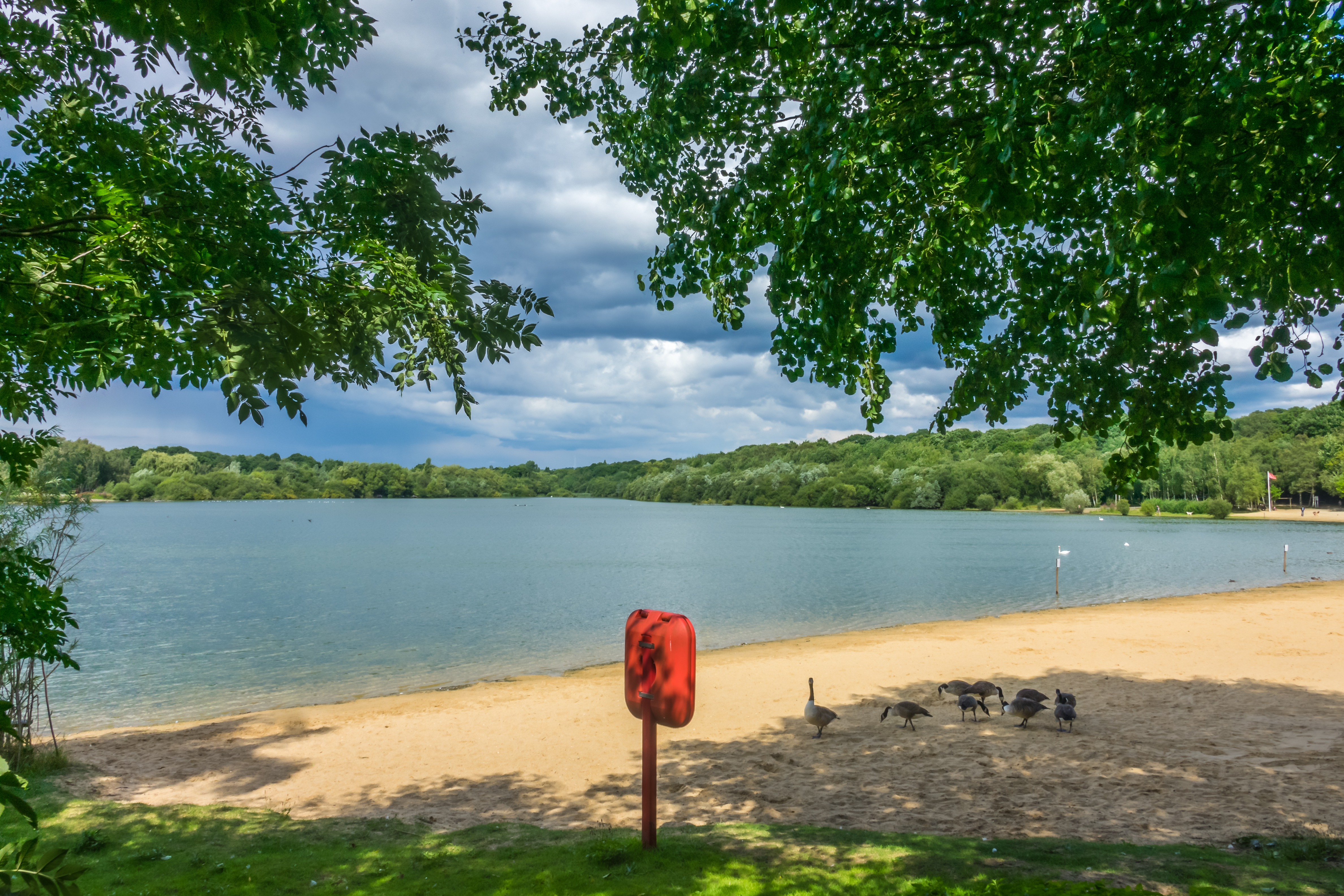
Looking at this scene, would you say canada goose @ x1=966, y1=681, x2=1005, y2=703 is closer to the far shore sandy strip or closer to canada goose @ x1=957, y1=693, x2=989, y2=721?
canada goose @ x1=957, y1=693, x2=989, y2=721

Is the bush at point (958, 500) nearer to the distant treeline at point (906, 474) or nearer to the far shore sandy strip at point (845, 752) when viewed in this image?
the distant treeline at point (906, 474)

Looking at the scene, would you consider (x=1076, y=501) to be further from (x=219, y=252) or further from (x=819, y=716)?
(x=219, y=252)

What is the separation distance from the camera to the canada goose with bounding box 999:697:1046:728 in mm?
8703

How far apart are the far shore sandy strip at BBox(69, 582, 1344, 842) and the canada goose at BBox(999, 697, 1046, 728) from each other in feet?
0.61

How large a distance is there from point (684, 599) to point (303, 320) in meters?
26.0

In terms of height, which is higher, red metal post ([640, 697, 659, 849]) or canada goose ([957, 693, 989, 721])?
red metal post ([640, 697, 659, 849])

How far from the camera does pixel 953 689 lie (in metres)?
10.2

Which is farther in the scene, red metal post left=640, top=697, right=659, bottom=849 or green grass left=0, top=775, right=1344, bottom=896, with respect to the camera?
red metal post left=640, top=697, right=659, bottom=849

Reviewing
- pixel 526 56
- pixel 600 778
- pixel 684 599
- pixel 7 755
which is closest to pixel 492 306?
pixel 526 56

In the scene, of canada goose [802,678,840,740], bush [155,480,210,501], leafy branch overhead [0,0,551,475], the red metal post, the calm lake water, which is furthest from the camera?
bush [155,480,210,501]

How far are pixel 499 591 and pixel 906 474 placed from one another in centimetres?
11238

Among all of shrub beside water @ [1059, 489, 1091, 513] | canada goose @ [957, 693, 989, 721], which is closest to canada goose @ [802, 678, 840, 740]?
canada goose @ [957, 693, 989, 721]

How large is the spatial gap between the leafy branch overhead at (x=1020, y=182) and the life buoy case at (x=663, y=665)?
212cm

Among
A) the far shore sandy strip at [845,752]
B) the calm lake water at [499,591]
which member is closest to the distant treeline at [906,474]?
the calm lake water at [499,591]
